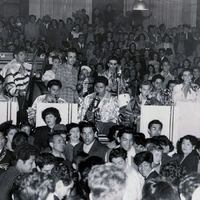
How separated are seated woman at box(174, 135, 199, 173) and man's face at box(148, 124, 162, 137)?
1.59ft

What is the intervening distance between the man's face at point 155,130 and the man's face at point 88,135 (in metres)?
0.79

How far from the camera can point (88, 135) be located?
14.5 feet

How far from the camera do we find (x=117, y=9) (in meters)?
9.96

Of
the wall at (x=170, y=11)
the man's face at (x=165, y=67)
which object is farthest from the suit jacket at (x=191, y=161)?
the wall at (x=170, y=11)

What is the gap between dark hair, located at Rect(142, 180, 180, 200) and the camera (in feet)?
7.43

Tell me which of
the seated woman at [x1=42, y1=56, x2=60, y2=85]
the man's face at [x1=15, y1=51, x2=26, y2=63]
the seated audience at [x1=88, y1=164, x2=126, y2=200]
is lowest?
the seated audience at [x1=88, y1=164, x2=126, y2=200]

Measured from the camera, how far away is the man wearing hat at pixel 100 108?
17.6 ft

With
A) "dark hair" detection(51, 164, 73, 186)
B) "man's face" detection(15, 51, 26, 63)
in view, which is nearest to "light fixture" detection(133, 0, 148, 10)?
"man's face" detection(15, 51, 26, 63)

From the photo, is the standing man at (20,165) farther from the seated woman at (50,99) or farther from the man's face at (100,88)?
the man's face at (100,88)

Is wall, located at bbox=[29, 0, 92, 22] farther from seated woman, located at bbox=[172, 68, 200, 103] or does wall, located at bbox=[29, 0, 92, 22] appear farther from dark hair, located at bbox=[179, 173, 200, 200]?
dark hair, located at bbox=[179, 173, 200, 200]

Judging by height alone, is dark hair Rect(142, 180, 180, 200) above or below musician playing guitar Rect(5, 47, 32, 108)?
below

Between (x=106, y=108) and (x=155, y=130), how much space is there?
772 millimetres

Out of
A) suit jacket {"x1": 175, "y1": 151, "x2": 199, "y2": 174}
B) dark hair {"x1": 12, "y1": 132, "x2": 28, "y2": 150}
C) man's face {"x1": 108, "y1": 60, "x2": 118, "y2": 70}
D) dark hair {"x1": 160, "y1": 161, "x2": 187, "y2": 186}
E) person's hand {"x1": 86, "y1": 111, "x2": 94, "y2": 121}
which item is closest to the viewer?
dark hair {"x1": 160, "y1": 161, "x2": 187, "y2": 186}

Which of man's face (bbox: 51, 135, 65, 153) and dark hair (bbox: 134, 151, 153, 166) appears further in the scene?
man's face (bbox: 51, 135, 65, 153)
